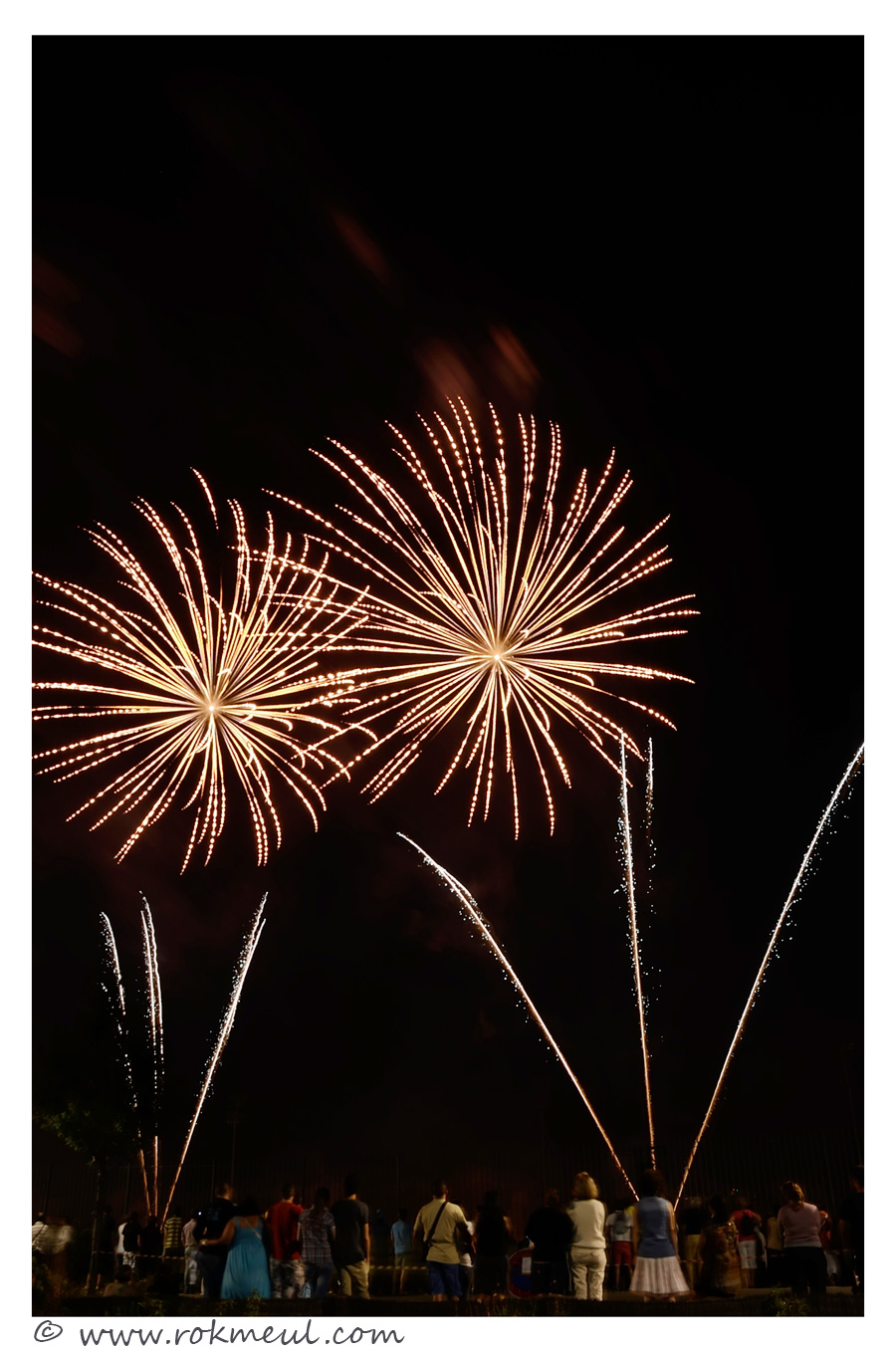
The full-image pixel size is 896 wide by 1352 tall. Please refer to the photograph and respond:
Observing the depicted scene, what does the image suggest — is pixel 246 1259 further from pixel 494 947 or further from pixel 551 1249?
pixel 494 947

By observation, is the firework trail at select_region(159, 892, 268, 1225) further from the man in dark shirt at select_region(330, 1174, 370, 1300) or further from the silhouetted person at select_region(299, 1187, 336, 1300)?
the man in dark shirt at select_region(330, 1174, 370, 1300)

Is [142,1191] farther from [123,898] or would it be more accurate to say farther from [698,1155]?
[698,1155]

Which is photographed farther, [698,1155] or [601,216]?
[601,216]

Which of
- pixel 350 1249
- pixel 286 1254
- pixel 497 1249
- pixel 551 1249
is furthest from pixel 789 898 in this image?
pixel 286 1254
